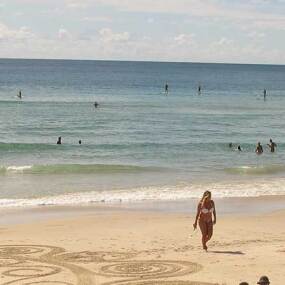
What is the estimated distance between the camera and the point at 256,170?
120 feet

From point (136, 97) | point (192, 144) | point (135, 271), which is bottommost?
point (135, 271)

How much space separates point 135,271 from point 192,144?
31464 mm

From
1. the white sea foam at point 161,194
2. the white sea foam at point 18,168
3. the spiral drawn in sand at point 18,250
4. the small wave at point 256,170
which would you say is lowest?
the spiral drawn in sand at point 18,250

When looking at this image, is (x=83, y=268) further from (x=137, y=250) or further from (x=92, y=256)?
(x=137, y=250)

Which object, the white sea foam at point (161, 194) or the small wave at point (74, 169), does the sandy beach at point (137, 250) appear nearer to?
the white sea foam at point (161, 194)

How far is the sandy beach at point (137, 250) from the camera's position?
49.4 feet

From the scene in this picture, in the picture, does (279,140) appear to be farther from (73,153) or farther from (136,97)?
(136,97)

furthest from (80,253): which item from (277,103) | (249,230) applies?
(277,103)

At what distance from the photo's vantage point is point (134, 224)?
21.7 meters

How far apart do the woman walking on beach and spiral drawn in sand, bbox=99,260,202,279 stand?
1.75 m

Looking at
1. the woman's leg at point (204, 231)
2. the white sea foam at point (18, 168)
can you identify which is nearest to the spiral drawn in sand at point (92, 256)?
the woman's leg at point (204, 231)

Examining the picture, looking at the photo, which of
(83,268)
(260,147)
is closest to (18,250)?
(83,268)

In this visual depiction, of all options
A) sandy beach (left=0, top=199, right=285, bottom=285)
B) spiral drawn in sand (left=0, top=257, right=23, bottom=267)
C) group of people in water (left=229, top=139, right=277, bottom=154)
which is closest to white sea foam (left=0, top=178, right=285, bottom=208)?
sandy beach (left=0, top=199, right=285, bottom=285)

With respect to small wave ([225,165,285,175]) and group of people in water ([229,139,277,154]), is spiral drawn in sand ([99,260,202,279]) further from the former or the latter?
group of people in water ([229,139,277,154])
